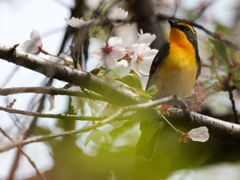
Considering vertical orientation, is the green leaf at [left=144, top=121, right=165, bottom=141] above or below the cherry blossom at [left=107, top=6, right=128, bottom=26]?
below

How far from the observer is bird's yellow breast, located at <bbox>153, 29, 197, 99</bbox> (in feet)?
12.7

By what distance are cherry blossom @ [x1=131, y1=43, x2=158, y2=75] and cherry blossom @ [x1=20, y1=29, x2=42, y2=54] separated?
73 cm

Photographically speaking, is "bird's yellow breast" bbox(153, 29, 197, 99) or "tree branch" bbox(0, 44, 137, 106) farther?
"bird's yellow breast" bbox(153, 29, 197, 99)

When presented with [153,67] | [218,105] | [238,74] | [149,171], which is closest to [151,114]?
[238,74]

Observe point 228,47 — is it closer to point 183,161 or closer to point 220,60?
point 220,60

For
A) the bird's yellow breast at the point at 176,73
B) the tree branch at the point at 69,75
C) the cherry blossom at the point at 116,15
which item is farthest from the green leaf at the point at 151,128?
the cherry blossom at the point at 116,15

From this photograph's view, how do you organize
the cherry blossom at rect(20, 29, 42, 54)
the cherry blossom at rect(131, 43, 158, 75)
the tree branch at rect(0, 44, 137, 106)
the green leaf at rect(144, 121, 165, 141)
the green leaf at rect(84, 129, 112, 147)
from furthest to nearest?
the green leaf at rect(144, 121, 165, 141) < the cherry blossom at rect(131, 43, 158, 75) < the green leaf at rect(84, 129, 112, 147) < the cherry blossom at rect(20, 29, 42, 54) < the tree branch at rect(0, 44, 137, 106)

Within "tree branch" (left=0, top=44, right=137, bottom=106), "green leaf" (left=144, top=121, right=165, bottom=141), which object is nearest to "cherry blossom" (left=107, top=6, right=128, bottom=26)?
"tree branch" (left=0, top=44, right=137, bottom=106)

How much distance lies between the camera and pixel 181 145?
4363 mm

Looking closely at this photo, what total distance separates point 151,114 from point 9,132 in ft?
3.44

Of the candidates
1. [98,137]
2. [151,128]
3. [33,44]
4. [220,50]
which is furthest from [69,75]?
[151,128]

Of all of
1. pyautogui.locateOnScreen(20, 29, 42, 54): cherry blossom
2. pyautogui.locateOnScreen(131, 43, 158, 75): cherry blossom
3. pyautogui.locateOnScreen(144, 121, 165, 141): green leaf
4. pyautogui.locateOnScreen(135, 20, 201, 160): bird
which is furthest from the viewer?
pyautogui.locateOnScreen(135, 20, 201, 160): bird

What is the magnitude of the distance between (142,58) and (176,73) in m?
1.36

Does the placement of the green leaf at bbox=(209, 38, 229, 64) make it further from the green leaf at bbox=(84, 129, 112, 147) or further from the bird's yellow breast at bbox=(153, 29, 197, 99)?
the bird's yellow breast at bbox=(153, 29, 197, 99)
